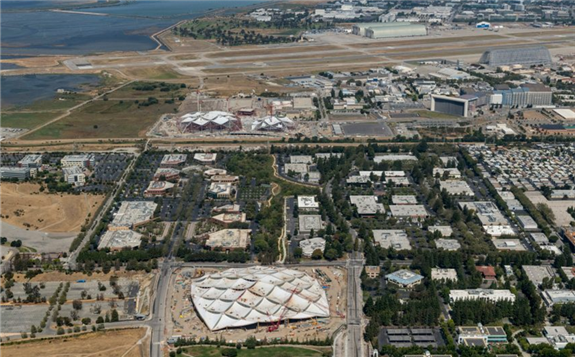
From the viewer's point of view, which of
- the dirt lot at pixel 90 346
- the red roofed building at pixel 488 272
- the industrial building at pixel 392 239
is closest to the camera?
the dirt lot at pixel 90 346

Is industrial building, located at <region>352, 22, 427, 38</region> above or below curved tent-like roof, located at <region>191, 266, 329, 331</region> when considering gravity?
above

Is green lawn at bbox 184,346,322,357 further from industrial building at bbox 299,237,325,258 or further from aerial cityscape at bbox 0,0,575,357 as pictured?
industrial building at bbox 299,237,325,258

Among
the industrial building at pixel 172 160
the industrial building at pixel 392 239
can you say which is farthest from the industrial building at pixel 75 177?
the industrial building at pixel 392 239

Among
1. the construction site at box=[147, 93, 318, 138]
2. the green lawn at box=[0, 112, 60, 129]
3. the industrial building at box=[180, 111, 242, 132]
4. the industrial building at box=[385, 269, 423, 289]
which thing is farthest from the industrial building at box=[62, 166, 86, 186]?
the industrial building at box=[385, 269, 423, 289]

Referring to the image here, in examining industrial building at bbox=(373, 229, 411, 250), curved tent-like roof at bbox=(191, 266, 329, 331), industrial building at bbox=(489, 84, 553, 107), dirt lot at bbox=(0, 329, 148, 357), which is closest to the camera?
dirt lot at bbox=(0, 329, 148, 357)

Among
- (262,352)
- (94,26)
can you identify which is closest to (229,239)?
(262,352)

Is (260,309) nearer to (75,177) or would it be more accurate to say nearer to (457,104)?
(75,177)

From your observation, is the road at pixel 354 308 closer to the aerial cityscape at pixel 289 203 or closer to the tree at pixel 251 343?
the aerial cityscape at pixel 289 203

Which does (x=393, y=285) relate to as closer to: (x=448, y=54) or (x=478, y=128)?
(x=478, y=128)
